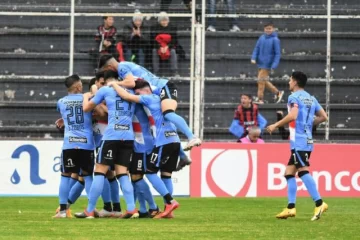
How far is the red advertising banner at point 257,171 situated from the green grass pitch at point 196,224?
12.3 feet

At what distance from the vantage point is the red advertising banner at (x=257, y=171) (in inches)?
969

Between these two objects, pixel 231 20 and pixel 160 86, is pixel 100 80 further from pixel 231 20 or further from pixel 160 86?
pixel 231 20

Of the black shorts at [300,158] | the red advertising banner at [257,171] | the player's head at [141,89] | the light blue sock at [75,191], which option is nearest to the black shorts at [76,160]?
the light blue sock at [75,191]

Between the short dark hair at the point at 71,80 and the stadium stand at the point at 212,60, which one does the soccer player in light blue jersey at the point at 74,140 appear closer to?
the short dark hair at the point at 71,80

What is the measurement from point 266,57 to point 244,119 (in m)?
1.67

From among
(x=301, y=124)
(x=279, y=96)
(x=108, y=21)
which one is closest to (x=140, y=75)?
(x=301, y=124)

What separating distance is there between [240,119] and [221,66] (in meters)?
1.57

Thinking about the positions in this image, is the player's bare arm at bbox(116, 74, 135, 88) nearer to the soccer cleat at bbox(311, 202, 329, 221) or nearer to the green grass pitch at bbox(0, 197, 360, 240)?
the green grass pitch at bbox(0, 197, 360, 240)

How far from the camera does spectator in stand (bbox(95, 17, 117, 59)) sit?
2523 cm

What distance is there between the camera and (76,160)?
17.1 metres

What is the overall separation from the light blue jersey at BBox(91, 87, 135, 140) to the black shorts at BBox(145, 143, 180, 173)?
1.71ft

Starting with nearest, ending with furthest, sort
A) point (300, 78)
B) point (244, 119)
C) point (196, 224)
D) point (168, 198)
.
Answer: point (196, 224) → point (168, 198) → point (300, 78) → point (244, 119)

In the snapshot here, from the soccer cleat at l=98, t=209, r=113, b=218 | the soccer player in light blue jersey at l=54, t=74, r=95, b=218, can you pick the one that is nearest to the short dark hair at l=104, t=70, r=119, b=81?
the soccer player in light blue jersey at l=54, t=74, r=95, b=218

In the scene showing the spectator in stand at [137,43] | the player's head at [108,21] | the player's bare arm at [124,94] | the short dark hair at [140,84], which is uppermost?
the player's head at [108,21]
